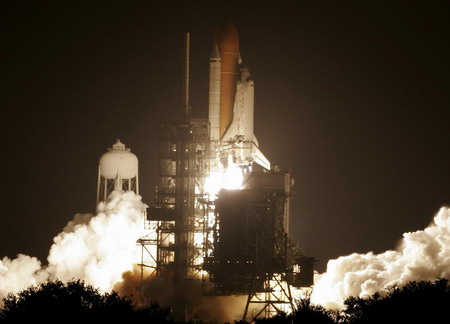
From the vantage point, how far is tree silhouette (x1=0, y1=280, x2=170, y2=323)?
191 ft

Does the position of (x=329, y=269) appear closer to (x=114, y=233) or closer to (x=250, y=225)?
(x=250, y=225)

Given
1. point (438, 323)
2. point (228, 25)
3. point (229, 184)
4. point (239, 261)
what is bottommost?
point (438, 323)

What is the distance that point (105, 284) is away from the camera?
79375 millimetres

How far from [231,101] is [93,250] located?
1142cm

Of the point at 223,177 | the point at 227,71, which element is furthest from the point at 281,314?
the point at 227,71

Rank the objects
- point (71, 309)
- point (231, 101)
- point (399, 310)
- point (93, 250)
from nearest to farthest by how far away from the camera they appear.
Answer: point (399, 310) < point (71, 309) < point (231, 101) < point (93, 250)

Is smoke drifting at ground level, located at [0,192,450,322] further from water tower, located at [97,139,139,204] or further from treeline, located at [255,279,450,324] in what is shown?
treeline, located at [255,279,450,324]

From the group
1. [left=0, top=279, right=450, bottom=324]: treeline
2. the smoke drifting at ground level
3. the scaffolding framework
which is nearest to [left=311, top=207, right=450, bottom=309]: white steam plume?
the smoke drifting at ground level

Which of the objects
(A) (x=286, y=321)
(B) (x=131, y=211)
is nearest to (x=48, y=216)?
(B) (x=131, y=211)

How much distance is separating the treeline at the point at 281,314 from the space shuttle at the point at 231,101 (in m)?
16.3

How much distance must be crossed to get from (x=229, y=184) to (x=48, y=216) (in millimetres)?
39620

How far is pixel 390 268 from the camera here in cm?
7350

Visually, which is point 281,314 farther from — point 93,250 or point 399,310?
point 93,250

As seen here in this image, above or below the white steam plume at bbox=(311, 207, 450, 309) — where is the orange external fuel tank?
above
